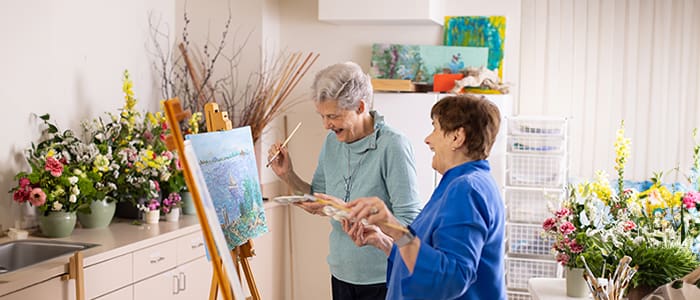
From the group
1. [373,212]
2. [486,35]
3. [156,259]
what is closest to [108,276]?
[156,259]

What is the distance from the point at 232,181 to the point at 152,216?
47.8 inches

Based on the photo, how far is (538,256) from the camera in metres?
4.63

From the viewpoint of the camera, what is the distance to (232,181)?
2.83 m

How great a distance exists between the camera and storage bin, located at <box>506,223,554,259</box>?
4.64 metres

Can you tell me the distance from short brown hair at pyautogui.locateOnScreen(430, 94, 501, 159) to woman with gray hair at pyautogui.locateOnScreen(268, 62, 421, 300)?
2.16 ft

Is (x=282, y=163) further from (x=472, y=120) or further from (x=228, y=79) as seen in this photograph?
(x=228, y=79)

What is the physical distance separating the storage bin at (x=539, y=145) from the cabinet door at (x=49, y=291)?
102 inches

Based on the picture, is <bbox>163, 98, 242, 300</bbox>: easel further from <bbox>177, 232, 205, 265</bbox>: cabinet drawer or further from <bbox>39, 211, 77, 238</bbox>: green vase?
<bbox>177, 232, 205, 265</bbox>: cabinet drawer

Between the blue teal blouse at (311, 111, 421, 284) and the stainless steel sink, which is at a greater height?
the blue teal blouse at (311, 111, 421, 284)

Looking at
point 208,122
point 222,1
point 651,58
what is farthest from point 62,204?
point 651,58

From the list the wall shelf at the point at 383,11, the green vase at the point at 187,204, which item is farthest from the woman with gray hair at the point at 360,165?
the wall shelf at the point at 383,11

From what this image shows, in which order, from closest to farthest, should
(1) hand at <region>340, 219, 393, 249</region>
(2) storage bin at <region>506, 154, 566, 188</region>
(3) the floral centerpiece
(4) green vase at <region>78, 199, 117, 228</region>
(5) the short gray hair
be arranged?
(1) hand at <region>340, 219, 393, 249</region>, (5) the short gray hair, (4) green vase at <region>78, 199, 117, 228</region>, (3) the floral centerpiece, (2) storage bin at <region>506, 154, 566, 188</region>

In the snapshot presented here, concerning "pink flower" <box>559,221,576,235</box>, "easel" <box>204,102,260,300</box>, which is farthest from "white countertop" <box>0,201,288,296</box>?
"pink flower" <box>559,221,576,235</box>

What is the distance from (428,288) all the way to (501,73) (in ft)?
10.3
